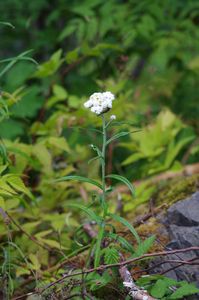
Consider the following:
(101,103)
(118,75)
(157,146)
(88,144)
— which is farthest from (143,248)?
(118,75)

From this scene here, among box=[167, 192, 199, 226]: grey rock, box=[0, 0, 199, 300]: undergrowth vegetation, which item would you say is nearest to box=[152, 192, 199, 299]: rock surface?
box=[167, 192, 199, 226]: grey rock

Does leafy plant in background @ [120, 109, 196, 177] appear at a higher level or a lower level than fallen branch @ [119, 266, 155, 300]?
higher

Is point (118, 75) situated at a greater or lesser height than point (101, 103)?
greater

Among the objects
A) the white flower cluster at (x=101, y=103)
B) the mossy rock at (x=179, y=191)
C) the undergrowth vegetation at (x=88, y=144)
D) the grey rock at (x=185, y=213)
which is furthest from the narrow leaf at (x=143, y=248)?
the mossy rock at (x=179, y=191)

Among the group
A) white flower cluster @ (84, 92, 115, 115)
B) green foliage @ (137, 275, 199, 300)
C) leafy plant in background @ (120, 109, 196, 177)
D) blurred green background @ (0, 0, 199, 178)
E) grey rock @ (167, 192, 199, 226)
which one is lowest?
green foliage @ (137, 275, 199, 300)

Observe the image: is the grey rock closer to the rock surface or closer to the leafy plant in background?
the rock surface

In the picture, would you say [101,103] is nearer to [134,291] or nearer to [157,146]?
[134,291]

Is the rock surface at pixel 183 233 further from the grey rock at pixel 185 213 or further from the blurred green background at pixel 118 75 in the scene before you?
the blurred green background at pixel 118 75

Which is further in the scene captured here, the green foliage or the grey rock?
the grey rock

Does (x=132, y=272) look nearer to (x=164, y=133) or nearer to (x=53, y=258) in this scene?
(x=53, y=258)
